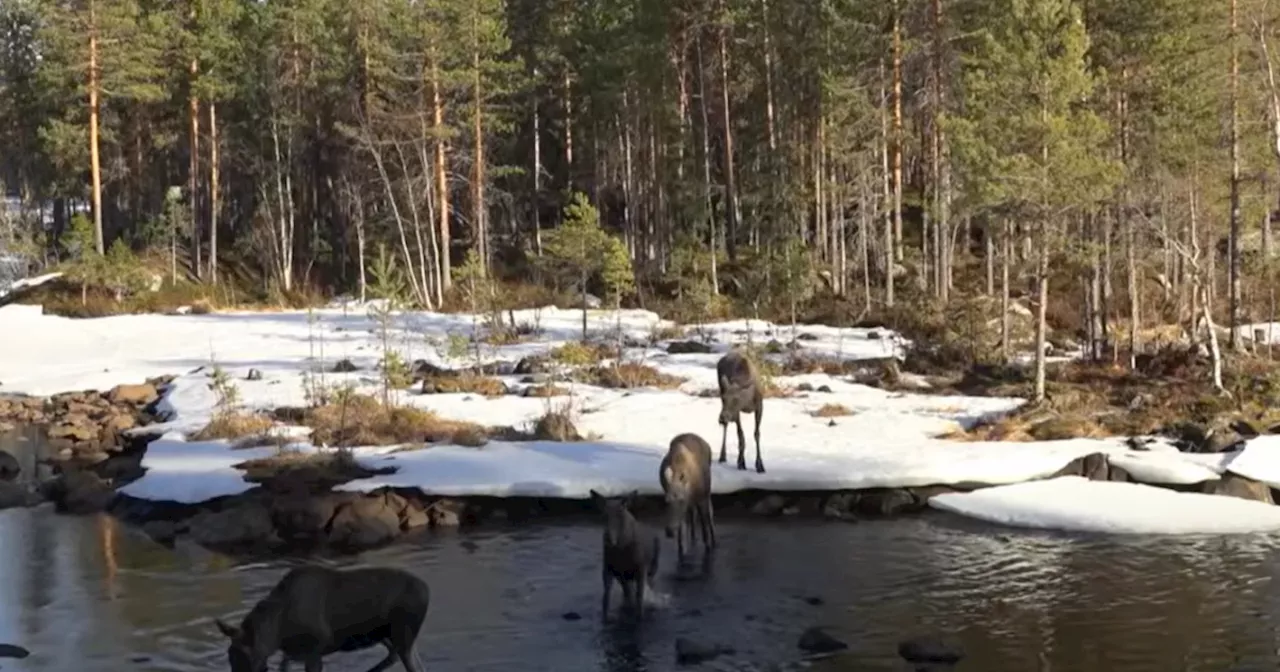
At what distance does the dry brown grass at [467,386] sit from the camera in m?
27.3

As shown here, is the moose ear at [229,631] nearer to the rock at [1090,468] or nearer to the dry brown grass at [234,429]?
the rock at [1090,468]

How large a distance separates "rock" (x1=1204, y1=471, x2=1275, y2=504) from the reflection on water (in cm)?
251

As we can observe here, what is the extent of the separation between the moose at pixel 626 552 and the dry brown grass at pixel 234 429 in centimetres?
1193

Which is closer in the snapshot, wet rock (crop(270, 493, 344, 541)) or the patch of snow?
the patch of snow

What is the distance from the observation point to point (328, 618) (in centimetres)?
937

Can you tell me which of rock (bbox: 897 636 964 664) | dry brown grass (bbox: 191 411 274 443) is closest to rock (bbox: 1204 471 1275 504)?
rock (bbox: 897 636 964 664)

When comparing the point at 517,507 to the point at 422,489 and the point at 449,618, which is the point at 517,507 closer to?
the point at 422,489

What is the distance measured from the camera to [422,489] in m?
18.6

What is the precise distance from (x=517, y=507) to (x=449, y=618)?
220 inches

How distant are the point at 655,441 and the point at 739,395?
319 centimetres

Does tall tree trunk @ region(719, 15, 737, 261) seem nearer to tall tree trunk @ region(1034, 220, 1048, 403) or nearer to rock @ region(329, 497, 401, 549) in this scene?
tall tree trunk @ region(1034, 220, 1048, 403)

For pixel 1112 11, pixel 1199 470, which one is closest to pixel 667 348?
pixel 1112 11

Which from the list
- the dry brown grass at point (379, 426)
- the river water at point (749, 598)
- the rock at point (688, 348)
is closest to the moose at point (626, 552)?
the river water at point (749, 598)

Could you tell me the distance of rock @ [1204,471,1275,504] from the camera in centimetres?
1838
